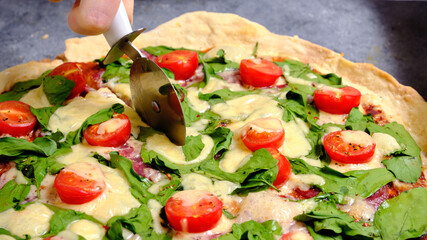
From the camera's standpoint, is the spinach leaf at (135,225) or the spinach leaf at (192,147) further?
the spinach leaf at (192,147)

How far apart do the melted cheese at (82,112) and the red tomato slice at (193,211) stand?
3.15 ft

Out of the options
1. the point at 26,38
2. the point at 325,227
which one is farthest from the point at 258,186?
the point at 26,38

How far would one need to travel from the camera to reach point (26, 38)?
559cm

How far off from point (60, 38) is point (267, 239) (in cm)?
399

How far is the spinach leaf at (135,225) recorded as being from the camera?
2797mm

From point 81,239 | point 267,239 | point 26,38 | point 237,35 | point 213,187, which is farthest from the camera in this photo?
point 26,38

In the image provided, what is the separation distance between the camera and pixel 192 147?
11.6ft

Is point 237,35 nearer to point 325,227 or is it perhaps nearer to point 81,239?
point 325,227

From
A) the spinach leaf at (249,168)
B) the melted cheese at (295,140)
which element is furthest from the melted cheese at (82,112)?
the melted cheese at (295,140)

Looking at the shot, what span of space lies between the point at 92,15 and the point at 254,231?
67.0 inches

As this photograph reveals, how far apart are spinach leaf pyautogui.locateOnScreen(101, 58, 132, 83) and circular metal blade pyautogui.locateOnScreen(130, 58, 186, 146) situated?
698 millimetres

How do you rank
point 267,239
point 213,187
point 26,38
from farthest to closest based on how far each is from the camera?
1. point 26,38
2. point 213,187
3. point 267,239

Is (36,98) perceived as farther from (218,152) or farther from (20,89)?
(218,152)

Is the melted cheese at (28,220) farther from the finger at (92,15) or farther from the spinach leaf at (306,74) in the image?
the spinach leaf at (306,74)
